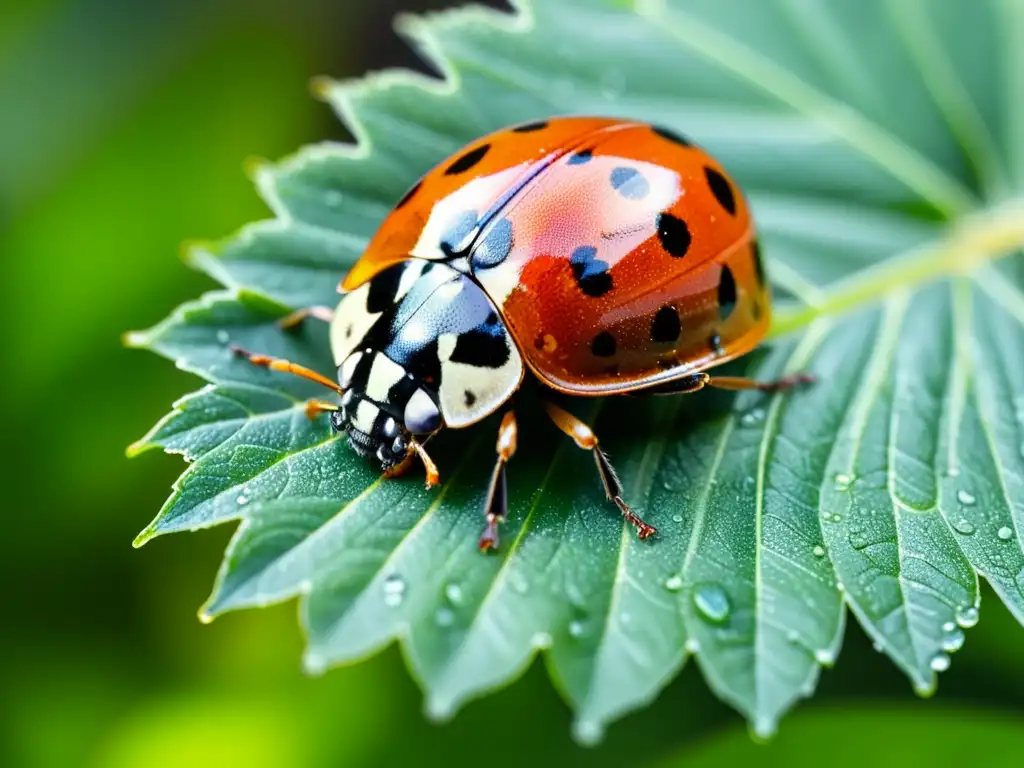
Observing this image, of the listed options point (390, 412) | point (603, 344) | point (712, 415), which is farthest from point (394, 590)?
point (712, 415)

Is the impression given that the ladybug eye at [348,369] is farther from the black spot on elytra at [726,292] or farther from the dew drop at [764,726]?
the dew drop at [764,726]

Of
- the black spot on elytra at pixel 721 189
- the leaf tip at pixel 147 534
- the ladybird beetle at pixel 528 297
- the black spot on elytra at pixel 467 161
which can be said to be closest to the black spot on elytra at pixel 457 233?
the ladybird beetle at pixel 528 297

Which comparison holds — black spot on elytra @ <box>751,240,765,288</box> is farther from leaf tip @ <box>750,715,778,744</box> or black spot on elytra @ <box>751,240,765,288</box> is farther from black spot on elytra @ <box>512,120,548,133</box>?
leaf tip @ <box>750,715,778,744</box>

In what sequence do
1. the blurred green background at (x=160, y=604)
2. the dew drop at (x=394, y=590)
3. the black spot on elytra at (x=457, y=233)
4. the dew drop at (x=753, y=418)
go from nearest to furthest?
the dew drop at (x=394, y=590) < the black spot on elytra at (x=457, y=233) < the dew drop at (x=753, y=418) < the blurred green background at (x=160, y=604)

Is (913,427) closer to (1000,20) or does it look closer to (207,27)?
(1000,20)

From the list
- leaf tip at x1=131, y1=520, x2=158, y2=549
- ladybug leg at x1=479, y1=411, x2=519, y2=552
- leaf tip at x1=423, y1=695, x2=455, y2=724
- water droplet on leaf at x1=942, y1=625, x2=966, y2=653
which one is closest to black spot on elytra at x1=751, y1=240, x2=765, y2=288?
ladybug leg at x1=479, y1=411, x2=519, y2=552

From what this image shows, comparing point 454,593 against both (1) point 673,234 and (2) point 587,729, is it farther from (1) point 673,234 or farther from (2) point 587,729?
(1) point 673,234

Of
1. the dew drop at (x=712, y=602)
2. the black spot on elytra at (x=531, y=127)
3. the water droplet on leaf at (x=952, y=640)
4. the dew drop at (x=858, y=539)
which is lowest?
the water droplet on leaf at (x=952, y=640)
